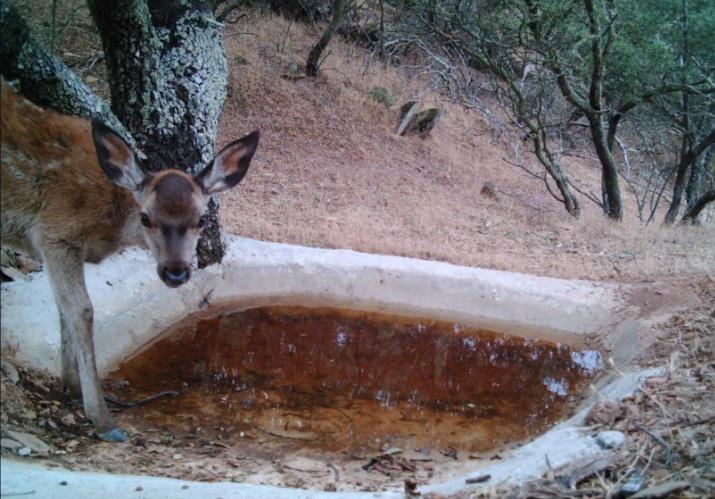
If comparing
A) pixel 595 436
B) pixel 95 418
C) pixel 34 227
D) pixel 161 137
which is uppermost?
pixel 161 137

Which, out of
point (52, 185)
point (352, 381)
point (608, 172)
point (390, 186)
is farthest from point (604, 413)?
point (608, 172)

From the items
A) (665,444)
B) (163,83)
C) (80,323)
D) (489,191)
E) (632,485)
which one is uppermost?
(163,83)

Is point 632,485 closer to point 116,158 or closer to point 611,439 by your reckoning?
point 611,439

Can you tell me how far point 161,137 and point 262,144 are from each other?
7.17 meters

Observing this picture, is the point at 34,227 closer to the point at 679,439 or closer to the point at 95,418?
the point at 95,418

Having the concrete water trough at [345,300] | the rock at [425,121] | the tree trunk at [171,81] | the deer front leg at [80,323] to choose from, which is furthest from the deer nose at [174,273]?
the rock at [425,121]

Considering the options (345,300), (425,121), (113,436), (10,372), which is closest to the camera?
(113,436)

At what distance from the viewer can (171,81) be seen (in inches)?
288

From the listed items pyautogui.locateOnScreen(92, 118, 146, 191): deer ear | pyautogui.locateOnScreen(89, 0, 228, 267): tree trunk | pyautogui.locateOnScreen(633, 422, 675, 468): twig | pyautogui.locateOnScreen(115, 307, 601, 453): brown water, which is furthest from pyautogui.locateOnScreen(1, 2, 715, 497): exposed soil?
pyautogui.locateOnScreen(92, 118, 146, 191): deer ear

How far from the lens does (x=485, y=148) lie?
62.2ft

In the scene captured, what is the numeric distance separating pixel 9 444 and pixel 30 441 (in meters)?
0.19

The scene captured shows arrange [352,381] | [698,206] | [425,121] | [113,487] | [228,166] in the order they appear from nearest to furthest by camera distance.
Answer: [113,487] < [228,166] < [352,381] < [698,206] < [425,121]

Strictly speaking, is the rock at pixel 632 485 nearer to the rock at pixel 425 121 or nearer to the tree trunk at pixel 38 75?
the tree trunk at pixel 38 75

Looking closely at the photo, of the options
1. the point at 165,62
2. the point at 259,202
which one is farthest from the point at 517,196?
the point at 165,62
